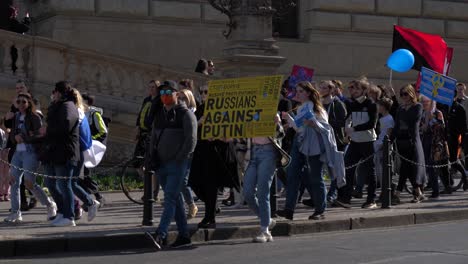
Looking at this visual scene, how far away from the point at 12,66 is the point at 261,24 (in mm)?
4523

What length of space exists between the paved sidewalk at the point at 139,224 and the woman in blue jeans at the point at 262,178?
49cm

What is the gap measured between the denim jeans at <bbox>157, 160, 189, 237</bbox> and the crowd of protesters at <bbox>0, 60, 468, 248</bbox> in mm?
11

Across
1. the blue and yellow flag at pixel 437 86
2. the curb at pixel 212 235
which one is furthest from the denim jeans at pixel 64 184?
the blue and yellow flag at pixel 437 86

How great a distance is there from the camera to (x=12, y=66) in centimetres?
2094

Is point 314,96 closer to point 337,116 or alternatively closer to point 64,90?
point 337,116

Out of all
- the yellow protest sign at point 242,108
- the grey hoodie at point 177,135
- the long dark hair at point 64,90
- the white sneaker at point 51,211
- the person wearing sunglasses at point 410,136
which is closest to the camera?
the grey hoodie at point 177,135

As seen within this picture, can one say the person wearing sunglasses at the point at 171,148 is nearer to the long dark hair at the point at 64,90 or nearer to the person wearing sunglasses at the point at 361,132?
the long dark hair at the point at 64,90

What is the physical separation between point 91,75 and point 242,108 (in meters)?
8.49

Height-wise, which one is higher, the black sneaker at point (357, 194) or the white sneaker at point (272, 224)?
the white sneaker at point (272, 224)

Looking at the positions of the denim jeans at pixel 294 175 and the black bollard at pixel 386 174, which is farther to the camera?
the black bollard at pixel 386 174

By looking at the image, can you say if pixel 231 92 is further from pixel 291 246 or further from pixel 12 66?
pixel 12 66

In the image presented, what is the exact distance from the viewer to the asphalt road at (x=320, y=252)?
463 inches

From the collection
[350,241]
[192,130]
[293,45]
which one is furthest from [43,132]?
[293,45]

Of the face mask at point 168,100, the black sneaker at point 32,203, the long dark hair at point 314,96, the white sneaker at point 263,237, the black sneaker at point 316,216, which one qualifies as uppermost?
the face mask at point 168,100
